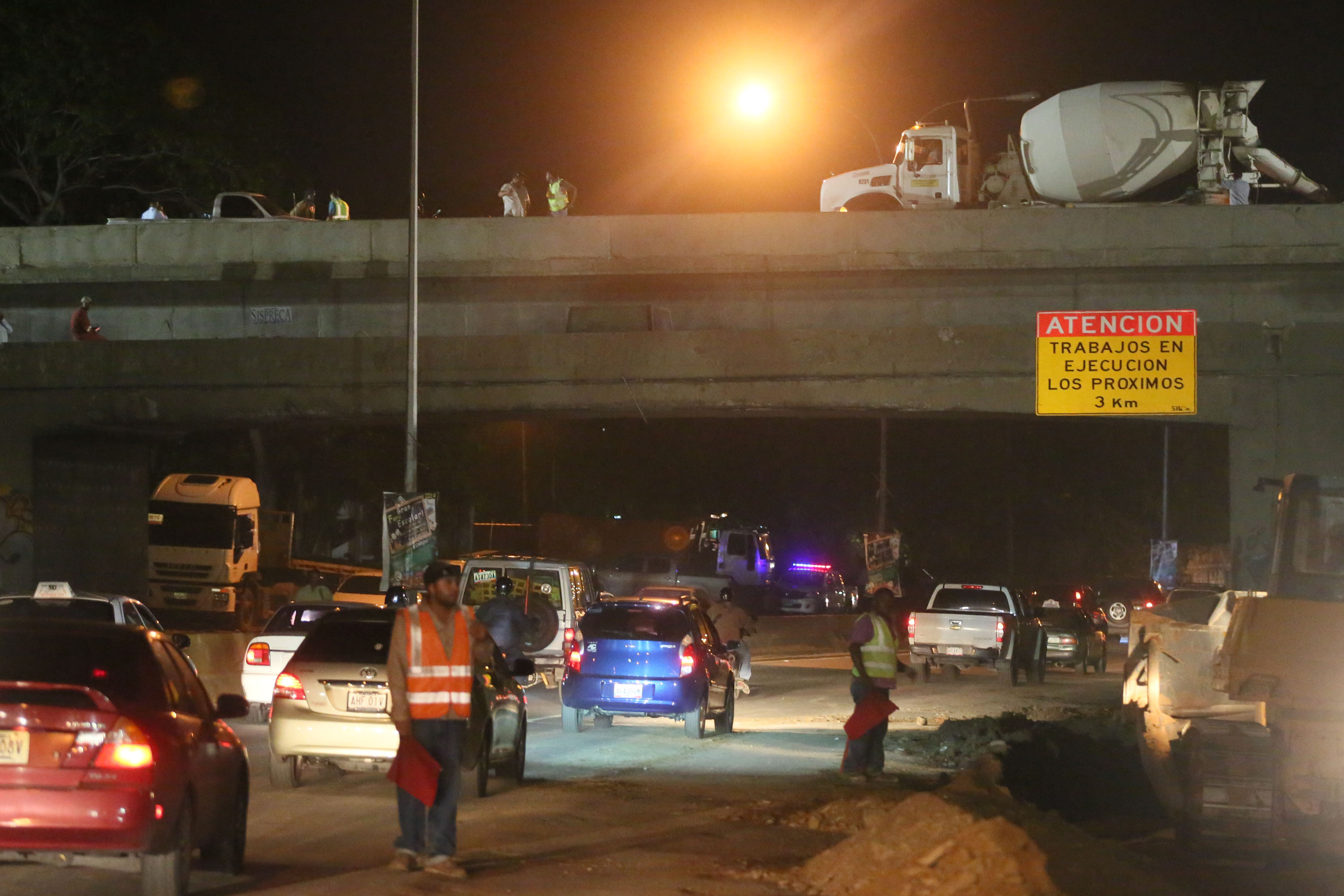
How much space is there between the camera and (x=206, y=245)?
26.5 metres

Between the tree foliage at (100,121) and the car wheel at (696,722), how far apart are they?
29.8 meters

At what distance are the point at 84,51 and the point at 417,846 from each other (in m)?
36.8

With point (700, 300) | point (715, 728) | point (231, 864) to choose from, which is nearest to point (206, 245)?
point (700, 300)

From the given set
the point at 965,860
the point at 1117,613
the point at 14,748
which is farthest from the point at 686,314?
the point at 1117,613

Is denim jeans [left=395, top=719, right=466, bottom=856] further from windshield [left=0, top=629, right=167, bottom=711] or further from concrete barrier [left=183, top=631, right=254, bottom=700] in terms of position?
concrete barrier [left=183, top=631, right=254, bottom=700]

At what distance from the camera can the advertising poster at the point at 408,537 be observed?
21750 millimetres

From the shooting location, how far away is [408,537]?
71.8ft

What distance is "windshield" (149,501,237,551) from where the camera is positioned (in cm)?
3684

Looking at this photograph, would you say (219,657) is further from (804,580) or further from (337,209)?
(804,580)

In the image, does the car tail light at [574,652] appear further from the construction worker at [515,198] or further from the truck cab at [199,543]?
the truck cab at [199,543]

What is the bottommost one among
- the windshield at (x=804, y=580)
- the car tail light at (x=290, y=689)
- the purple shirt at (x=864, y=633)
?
the windshield at (x=804, y=580)

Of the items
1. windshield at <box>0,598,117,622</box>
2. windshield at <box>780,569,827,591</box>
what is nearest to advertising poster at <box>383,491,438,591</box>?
windshield at <box>0,598,117,622</box>

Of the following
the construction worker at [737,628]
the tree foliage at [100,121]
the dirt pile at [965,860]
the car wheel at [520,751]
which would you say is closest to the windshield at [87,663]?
the dirt pile at [965,860]

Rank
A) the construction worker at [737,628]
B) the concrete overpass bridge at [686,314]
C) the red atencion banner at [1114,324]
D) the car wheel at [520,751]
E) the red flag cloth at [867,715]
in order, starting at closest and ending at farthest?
the car wheel at [520,751]
the red flag cloth at [867,715]
the construction worker at [737,628]
the red atencion banner at [1114,324]
the concrete overpass bridge at [686,314]
